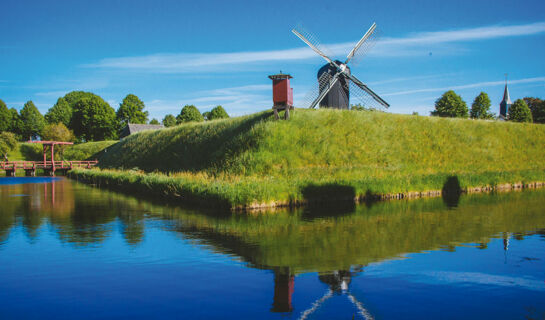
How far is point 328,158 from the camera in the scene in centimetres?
2361

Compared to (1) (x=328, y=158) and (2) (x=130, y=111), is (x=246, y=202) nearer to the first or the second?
(1) (x=328, y=158)

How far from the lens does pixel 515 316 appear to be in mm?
5184

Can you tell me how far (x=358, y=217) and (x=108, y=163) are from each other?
128 feet

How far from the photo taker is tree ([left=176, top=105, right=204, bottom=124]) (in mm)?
76625

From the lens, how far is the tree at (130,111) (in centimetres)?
7519

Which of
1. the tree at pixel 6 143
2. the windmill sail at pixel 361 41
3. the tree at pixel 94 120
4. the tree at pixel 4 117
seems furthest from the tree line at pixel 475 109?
the tree at pixel 4 117

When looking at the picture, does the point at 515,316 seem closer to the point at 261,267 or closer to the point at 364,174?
the point at 261,267

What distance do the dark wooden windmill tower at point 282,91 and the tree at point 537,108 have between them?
60.6 m

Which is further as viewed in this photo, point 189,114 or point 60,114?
point 60,114

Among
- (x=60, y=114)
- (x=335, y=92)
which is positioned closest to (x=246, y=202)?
(x=335, y=92)

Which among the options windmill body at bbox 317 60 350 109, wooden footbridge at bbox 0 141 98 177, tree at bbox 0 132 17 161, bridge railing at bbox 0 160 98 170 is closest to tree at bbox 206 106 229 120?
tree at bbox 0 132 17 161

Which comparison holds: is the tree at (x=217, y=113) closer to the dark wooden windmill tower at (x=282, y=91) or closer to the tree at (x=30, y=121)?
the tree at (x=30, y=121)

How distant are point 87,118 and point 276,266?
73.6 metres

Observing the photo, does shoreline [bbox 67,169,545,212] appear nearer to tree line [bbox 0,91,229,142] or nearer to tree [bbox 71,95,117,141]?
tree line [bbox 0,91,229,142]
